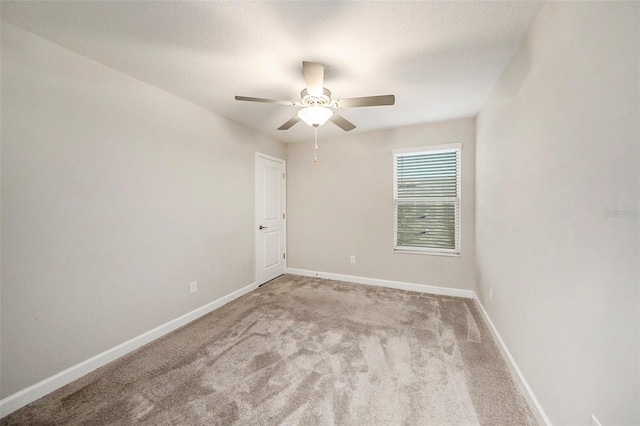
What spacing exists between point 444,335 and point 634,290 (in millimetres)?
1798

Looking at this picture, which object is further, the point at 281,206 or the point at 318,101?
the point at 281,206

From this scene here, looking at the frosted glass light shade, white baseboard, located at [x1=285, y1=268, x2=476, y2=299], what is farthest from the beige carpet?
the frosted glass light shade

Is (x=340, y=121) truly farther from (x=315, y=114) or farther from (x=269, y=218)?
(x=269, y=218)

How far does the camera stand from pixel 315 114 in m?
2.03

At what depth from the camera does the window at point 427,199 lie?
11.2ft

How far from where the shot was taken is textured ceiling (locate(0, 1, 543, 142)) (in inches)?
56.1

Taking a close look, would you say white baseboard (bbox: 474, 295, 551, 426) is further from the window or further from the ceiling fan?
the ceiling fan

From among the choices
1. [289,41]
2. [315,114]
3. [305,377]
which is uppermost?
[289,41]

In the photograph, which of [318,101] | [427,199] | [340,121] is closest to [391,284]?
[427,199]

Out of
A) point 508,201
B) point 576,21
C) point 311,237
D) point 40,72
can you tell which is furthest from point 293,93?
point 311,237

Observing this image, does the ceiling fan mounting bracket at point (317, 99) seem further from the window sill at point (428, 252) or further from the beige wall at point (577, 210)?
the window sill at point (428, 252)

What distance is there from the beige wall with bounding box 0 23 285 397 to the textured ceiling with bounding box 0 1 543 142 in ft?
0.89

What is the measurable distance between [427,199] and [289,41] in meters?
2.78

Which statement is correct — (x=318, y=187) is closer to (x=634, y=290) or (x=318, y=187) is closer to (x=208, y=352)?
(x=208, y=352)
